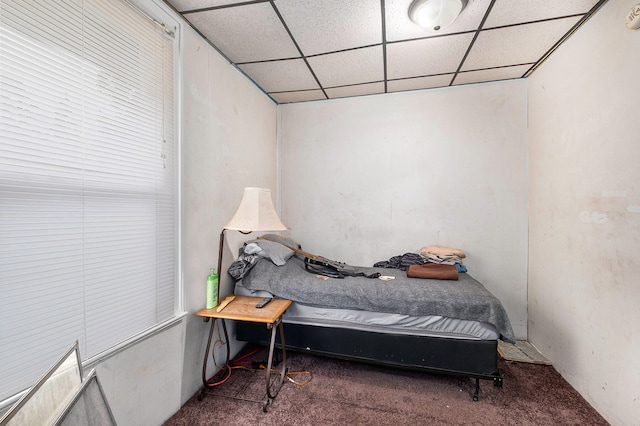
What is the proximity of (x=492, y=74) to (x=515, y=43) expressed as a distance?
0.52 metres

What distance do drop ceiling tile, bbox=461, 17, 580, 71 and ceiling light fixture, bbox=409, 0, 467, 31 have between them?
456 mm

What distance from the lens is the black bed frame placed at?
5.82ft

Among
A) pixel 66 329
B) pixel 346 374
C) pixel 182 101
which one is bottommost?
pixel 346 374

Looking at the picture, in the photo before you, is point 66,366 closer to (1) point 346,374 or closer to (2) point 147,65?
(2) point 147,65

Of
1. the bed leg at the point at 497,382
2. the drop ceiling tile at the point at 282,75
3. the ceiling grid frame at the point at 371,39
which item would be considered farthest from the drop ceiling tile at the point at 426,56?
the bed leg at the point at 497,382

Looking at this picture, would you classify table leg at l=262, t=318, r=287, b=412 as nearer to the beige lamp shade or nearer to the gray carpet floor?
the gray carpet floor

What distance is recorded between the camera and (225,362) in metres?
2.17

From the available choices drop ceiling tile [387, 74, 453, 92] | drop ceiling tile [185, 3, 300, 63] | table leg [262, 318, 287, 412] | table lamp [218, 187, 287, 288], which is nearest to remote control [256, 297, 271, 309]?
table leg [262, 318, 287, 412]

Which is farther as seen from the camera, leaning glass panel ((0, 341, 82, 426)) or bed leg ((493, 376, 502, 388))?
bed leg ((493, 376, 502, 388))

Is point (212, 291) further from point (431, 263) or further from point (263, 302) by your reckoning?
point (431, 263)

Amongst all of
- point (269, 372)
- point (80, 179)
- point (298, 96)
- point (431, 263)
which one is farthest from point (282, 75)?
point (269, 372)

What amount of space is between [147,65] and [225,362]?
228 cm

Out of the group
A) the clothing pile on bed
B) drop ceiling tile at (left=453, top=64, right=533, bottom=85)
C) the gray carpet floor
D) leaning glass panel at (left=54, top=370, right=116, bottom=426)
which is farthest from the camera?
drop ceiling tile at (left=453, top=64, right=533, bottom=85)

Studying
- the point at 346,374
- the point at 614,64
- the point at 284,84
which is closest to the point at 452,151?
the point at 614,64
